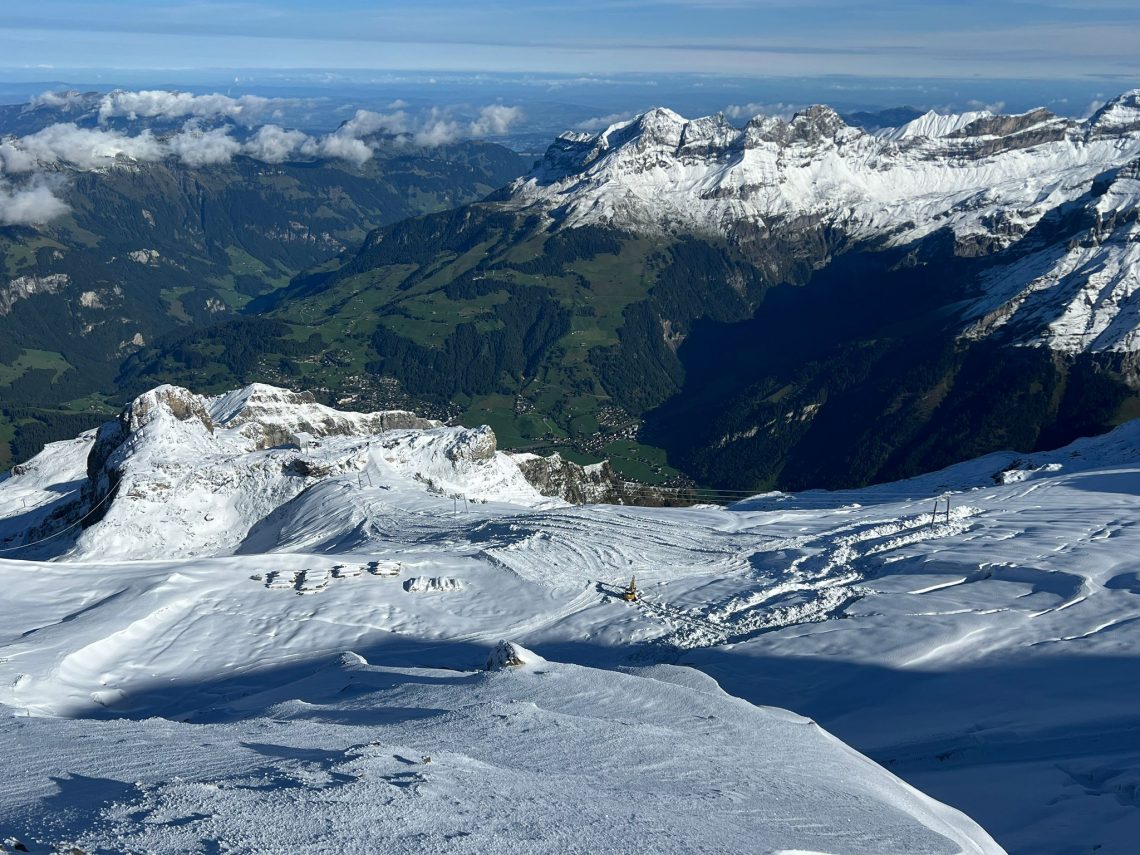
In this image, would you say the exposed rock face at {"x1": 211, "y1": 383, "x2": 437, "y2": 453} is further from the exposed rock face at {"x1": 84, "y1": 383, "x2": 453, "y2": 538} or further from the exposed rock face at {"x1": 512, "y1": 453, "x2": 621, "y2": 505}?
the exposed rock face at {"x1": 512, "y1": 453, "x2": 621, "y2": 505}

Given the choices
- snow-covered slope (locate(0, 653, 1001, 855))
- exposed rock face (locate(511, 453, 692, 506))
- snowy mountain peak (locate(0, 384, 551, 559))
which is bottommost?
exposed rock face (locate(511, 453, 692, 506))

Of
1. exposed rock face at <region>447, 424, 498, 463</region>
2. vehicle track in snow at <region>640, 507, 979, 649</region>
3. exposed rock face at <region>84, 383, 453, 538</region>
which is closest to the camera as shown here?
vehicle track in snow at <region>640, 507, 979, 649</region>

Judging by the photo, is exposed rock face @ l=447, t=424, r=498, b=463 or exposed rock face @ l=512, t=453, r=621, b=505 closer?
exposed rock face @ l=447, t=424, r=498, b=463

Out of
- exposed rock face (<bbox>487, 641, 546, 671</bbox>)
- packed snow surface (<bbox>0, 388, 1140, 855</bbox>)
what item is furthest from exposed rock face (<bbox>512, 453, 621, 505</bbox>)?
exposed rock face (<bbox>487, 641, 546, 671</bbox>)

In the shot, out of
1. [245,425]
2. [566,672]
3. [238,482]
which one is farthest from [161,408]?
[566,672]

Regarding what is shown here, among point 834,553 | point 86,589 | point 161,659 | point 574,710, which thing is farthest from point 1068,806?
point 86,589

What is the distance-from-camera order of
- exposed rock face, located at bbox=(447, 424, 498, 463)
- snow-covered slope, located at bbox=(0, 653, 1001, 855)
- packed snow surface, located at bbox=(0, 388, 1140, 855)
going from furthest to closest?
exposed rock face, located at bbox=(447, 424, 498, 463)
packed snow surface, located at bbox=(0, 388, 1140, 855)
snow-covered slope, located at bbox=(0, 653, 1001, 855)

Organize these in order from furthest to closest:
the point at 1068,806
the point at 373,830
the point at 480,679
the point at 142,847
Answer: the point at 480,679 → the point at 1068,806 → the point at 373,830 → the point at 142,847

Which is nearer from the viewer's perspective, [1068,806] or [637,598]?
[1068,806]

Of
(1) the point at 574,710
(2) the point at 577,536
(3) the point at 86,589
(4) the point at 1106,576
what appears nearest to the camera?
(1) the point at 574,710

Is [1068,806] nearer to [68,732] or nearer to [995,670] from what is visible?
[995,670]
